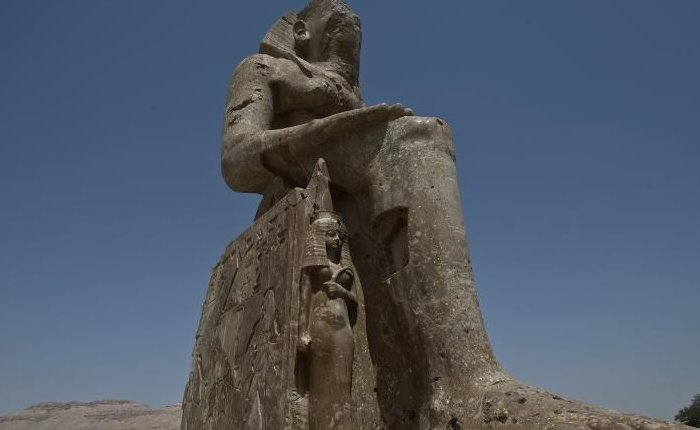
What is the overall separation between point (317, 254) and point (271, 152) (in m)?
1.15

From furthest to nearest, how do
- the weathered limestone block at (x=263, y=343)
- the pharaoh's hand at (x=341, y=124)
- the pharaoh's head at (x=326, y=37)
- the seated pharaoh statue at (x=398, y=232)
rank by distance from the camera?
1. the pharaoh's head at (x=326, y=37)
2. the pharaoh's hand at (x=341, y=124)
3. the weathered limestone block at (x=263, y=343)
4. the seated pharaoh statue at (x=398, y=232)

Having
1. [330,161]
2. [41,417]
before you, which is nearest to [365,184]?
[330,161]

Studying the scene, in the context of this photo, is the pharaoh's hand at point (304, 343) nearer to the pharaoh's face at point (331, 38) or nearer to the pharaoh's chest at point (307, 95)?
the pharaoh's chest at point (307, 95)

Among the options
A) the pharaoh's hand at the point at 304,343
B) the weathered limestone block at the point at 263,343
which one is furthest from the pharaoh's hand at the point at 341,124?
the pharaoh's hand at the point at 304,343

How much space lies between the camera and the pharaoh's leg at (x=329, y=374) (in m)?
3.35

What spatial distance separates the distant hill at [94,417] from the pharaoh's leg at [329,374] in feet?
58.4

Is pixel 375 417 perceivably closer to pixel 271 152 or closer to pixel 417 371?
pixel 417 371

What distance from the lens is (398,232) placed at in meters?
3.81

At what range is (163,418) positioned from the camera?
22516mm

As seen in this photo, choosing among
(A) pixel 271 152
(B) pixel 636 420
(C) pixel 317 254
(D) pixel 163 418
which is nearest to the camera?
(B) pixel 636 420

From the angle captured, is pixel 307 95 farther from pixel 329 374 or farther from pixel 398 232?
pixel 329 374

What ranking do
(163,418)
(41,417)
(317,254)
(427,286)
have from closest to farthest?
(427,286), (317,254), (163,418), (41,417)

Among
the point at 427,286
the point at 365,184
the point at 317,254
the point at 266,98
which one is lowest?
the point at 427,286

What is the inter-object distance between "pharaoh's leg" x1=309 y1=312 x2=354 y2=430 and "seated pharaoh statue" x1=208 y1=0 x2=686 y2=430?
63 millimetres
